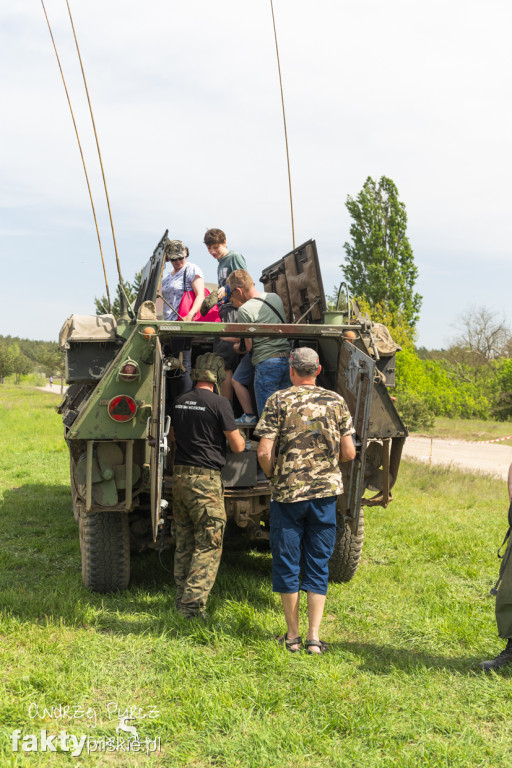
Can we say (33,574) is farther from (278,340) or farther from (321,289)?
(321,289)

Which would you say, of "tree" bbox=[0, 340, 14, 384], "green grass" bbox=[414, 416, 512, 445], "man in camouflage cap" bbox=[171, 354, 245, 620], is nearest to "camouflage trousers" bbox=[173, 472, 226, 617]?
"man in camouflage cap" bbox=[171, 354, 245, 620]

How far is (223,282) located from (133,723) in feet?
14.4

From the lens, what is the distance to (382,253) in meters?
34.8

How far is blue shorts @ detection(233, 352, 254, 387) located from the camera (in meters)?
6.27

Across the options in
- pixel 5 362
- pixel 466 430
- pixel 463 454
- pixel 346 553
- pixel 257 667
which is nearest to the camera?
pixel 257 667

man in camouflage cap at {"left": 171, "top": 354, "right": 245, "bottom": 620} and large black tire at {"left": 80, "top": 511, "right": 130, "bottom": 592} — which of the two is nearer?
man in camouflage cap at {"left": 171, "top": 354, "right": 245, "bottom": 620}

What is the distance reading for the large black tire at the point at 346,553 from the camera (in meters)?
5.70

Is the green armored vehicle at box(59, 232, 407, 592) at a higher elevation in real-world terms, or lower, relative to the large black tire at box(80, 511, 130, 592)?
higher

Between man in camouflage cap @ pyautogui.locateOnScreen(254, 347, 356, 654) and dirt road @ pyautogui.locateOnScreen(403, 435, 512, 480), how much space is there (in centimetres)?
1004

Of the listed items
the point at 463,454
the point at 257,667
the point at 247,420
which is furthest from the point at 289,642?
the point at 463,454

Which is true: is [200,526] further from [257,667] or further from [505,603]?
[505,603]

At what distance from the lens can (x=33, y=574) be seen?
6035 millimetres

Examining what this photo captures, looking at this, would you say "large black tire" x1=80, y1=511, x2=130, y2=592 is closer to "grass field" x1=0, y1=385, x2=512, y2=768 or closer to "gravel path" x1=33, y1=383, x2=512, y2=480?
"grass field" x1=0, y1=385, x2=512, y2=768

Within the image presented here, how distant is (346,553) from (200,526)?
141 cm
